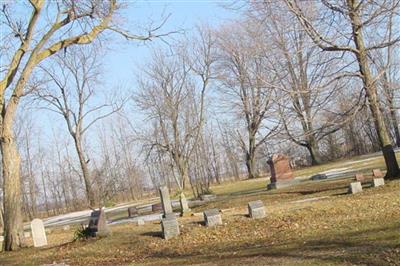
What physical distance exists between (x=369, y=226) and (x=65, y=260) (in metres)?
6.88

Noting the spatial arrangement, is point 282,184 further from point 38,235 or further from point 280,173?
point 38,235

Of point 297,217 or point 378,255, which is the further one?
point 297,217

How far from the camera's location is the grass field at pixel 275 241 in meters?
7.84

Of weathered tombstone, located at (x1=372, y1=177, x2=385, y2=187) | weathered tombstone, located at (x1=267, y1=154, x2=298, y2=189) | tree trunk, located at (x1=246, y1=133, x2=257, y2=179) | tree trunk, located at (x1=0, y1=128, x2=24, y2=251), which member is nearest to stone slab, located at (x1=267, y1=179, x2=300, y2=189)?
weathered tombstone, located at (x1=267, y1=154, x2=298, y2=189)

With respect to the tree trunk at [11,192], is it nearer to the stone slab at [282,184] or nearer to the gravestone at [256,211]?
the gravestone at [256,211]

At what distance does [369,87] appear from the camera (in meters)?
17.7

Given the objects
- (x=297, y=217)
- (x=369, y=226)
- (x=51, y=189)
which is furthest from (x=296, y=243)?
(x=51, y=189)

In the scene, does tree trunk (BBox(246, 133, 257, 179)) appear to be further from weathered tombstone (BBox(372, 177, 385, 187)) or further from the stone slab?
weathered tombstone (BBox(372, 177, 385, 187))

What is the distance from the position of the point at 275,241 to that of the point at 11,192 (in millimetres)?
8933

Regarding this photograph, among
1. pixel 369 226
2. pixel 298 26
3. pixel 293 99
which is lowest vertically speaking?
pixel 369 226

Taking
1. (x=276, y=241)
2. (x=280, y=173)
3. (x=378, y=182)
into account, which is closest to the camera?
(x=276, y=241)

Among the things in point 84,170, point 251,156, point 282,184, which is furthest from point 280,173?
point 251,156

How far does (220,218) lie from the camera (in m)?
14.0

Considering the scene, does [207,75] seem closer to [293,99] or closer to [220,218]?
[293,99]
